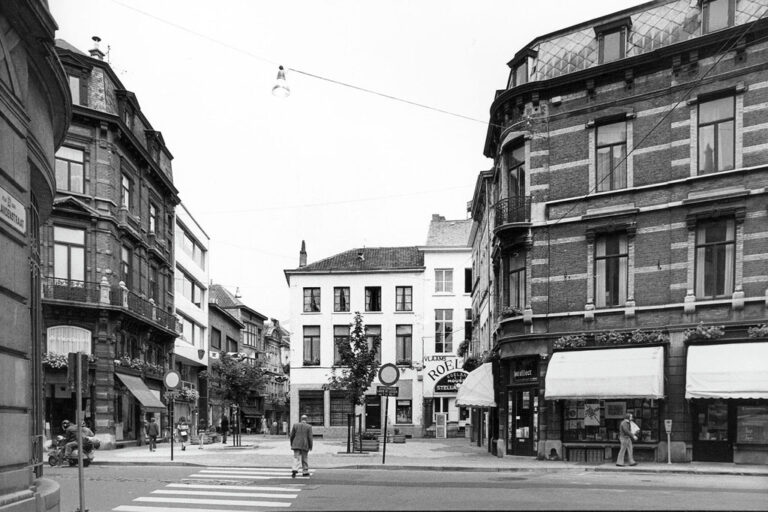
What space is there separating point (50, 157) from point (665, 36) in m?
19.2

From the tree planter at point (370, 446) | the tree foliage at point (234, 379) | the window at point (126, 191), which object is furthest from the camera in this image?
the tree foliage at point (234, 379)

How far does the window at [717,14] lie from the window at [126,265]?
2633 cm

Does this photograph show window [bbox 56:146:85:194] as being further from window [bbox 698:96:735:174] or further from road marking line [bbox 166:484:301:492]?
window [bbox 698:96:735:174]

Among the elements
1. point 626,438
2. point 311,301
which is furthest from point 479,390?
point 311,301

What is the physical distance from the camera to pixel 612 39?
80.9ft

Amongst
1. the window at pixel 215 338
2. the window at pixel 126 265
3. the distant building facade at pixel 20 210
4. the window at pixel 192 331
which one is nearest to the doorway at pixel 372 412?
the window at pixel 192 331

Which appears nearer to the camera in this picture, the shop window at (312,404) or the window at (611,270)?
the window at (611,270)

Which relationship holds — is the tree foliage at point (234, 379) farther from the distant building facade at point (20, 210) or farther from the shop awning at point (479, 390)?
the distant building facade at point (20, 210)

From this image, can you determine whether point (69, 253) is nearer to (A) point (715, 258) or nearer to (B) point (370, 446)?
(B) point (370, 446)

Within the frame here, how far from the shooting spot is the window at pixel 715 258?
72.3ft

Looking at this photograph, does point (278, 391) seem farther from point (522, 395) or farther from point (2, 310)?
point (2, 310)

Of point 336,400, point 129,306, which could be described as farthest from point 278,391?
point 129,306

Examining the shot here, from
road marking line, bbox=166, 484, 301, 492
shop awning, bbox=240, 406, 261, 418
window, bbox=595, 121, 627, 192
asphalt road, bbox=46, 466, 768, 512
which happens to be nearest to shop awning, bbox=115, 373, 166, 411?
asphalt road, bbox=46, 466, 768, 512

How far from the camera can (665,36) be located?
23.4 meters
